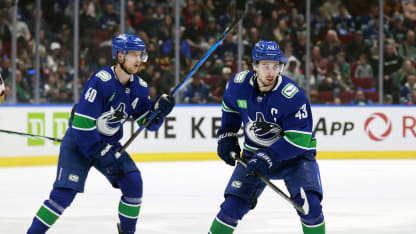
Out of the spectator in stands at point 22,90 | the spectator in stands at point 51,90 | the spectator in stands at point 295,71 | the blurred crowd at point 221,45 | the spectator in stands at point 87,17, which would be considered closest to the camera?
the spectator in stands at point 22,90

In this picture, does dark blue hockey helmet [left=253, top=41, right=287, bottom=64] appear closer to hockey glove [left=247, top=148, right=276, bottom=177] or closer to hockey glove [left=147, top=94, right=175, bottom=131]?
hockey glove [left=247, top=148, right=276, bottom=177]

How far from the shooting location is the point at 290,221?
566cm

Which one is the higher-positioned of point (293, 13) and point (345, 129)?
point (293, 13)

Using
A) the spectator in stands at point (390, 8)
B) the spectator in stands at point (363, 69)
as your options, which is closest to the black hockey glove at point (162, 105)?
the spectator in stands at point (363, 69)

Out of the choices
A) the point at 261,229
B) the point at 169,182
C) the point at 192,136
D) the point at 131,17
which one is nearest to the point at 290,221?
the point at 261,229

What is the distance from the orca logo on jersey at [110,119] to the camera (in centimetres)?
448

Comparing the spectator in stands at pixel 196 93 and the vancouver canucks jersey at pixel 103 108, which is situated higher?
the vancouver canucks jersey at pixel 103 108

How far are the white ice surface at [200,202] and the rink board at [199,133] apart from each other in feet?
1.44

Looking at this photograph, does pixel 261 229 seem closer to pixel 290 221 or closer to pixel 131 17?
pixel 290 221

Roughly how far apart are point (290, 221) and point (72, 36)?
5534 millimetres

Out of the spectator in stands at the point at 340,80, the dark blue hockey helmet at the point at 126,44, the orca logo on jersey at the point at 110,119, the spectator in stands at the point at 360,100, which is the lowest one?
the spectator in stands at the point at 360,100

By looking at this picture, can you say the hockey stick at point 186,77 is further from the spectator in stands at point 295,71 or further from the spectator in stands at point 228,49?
the spectator in stands at point 295,71

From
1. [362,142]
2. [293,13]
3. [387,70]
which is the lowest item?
[362,142]

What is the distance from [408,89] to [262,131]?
7.82 m
